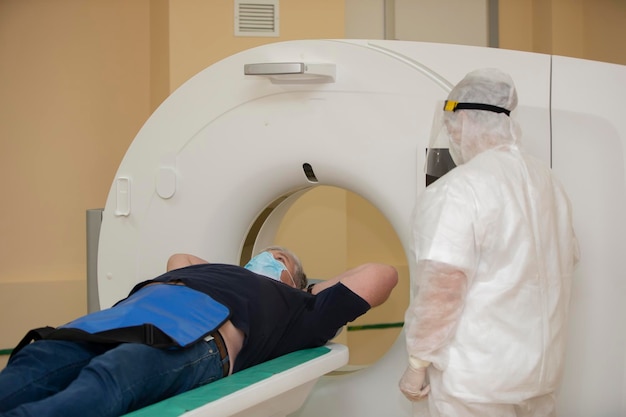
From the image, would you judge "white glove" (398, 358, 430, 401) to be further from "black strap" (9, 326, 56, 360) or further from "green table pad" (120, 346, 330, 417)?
"black strap" (9, 326, 56, 360)

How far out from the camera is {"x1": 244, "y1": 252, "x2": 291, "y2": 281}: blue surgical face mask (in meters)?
2.15

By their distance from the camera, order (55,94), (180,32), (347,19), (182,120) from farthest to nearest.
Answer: (347,19) < (55,94) < (180,32) < (182,120)

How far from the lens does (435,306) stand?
1.63m

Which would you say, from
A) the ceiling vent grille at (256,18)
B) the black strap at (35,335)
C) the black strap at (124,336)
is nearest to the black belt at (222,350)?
the black strap at (124,336)

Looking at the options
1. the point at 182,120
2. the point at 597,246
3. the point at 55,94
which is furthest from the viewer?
the point at 55,94

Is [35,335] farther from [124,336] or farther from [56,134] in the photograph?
[56,134]

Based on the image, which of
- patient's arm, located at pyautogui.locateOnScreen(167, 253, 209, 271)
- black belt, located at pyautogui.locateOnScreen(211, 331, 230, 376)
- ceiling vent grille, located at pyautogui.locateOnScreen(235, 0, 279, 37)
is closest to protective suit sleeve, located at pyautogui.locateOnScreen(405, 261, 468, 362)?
black belt, located at pyautogui.locateOnScreen(211, 331, 230, 376)

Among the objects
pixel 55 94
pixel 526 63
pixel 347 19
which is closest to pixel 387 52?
pixel 526 63

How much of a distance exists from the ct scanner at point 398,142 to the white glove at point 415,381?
0.21m

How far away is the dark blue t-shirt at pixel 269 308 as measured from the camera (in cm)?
179

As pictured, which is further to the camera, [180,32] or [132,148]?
[180,32]

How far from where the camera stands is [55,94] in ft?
10.5

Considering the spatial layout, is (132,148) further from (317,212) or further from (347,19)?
(347,19)

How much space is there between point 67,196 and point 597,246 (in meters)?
2.14
